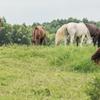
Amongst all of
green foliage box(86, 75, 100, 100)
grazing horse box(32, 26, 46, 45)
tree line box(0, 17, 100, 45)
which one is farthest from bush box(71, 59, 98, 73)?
tree line box(0, 17, 100, 45)

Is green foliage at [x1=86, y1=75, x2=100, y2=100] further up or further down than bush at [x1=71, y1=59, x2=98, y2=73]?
further up

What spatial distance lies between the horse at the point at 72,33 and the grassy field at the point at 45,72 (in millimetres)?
3445

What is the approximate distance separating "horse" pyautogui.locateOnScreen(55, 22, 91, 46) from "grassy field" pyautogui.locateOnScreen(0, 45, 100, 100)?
3445 millimetres

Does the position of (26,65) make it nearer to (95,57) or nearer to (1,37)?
(95,57)

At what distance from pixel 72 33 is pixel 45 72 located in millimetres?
8081

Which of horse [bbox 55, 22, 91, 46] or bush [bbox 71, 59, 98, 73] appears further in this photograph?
horse [bbox 55, 22, 91, 46]

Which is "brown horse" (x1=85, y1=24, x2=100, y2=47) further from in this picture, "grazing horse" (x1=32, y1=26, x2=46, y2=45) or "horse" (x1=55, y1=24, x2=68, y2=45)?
"grazing horse" (x1=32, y1=26, x2=46, y2=45)

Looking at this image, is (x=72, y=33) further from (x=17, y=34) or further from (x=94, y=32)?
(x=17, y=34)

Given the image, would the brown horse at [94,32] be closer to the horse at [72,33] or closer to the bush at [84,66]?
the horse at [72,33]

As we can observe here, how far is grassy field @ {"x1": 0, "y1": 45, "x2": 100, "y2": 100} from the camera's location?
12.1m

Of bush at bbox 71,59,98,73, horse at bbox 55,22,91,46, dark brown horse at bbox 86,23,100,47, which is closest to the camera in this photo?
bush at bbox 71,59,98,73

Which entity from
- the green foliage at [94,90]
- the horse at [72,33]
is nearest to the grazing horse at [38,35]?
the horse at [72,33]

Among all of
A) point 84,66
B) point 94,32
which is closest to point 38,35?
point 94,32

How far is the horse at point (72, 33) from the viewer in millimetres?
22984
